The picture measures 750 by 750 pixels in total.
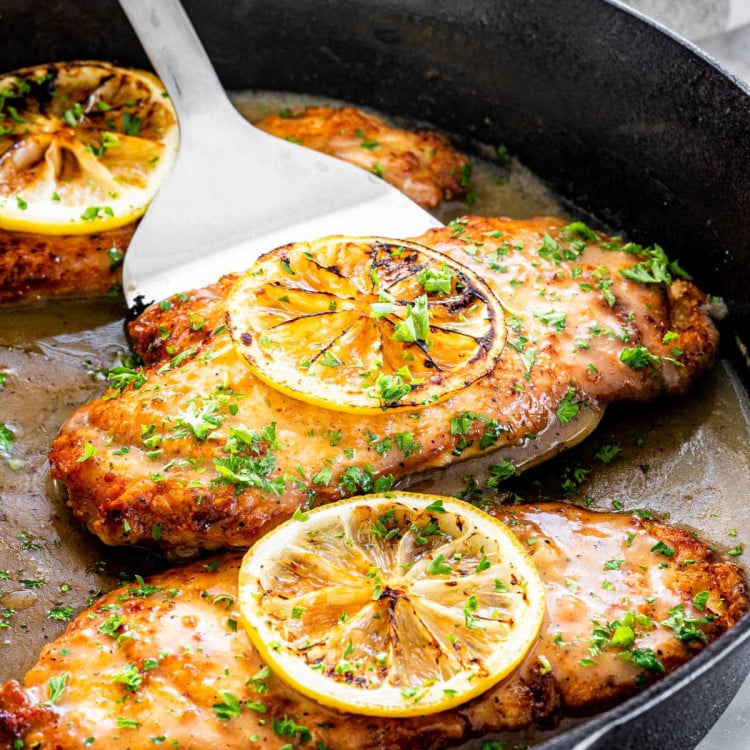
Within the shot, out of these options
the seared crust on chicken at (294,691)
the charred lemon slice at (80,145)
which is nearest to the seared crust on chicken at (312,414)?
the seared crust on chicken at (294,691)

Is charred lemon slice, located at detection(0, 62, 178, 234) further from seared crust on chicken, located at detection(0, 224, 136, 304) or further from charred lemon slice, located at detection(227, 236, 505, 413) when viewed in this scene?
charred lemon slice, located at detection(227, 236, 505, 413)

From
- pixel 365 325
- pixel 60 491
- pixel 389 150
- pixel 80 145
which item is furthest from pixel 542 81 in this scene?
pixel 60 491

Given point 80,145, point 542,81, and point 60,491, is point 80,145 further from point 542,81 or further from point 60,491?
point 542,81

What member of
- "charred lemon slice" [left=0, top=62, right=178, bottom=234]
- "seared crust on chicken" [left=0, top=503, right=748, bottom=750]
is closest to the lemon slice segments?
"seared crust on chicken" [left=0, top=503, right=748, bottom=750]

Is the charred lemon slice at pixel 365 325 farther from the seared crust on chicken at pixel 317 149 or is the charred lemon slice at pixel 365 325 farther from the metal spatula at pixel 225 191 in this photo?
the seared crust on chicken at pixel 317 149

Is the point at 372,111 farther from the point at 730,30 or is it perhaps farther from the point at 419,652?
the point at 419,652

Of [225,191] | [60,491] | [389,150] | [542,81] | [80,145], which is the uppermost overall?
[542,81]
